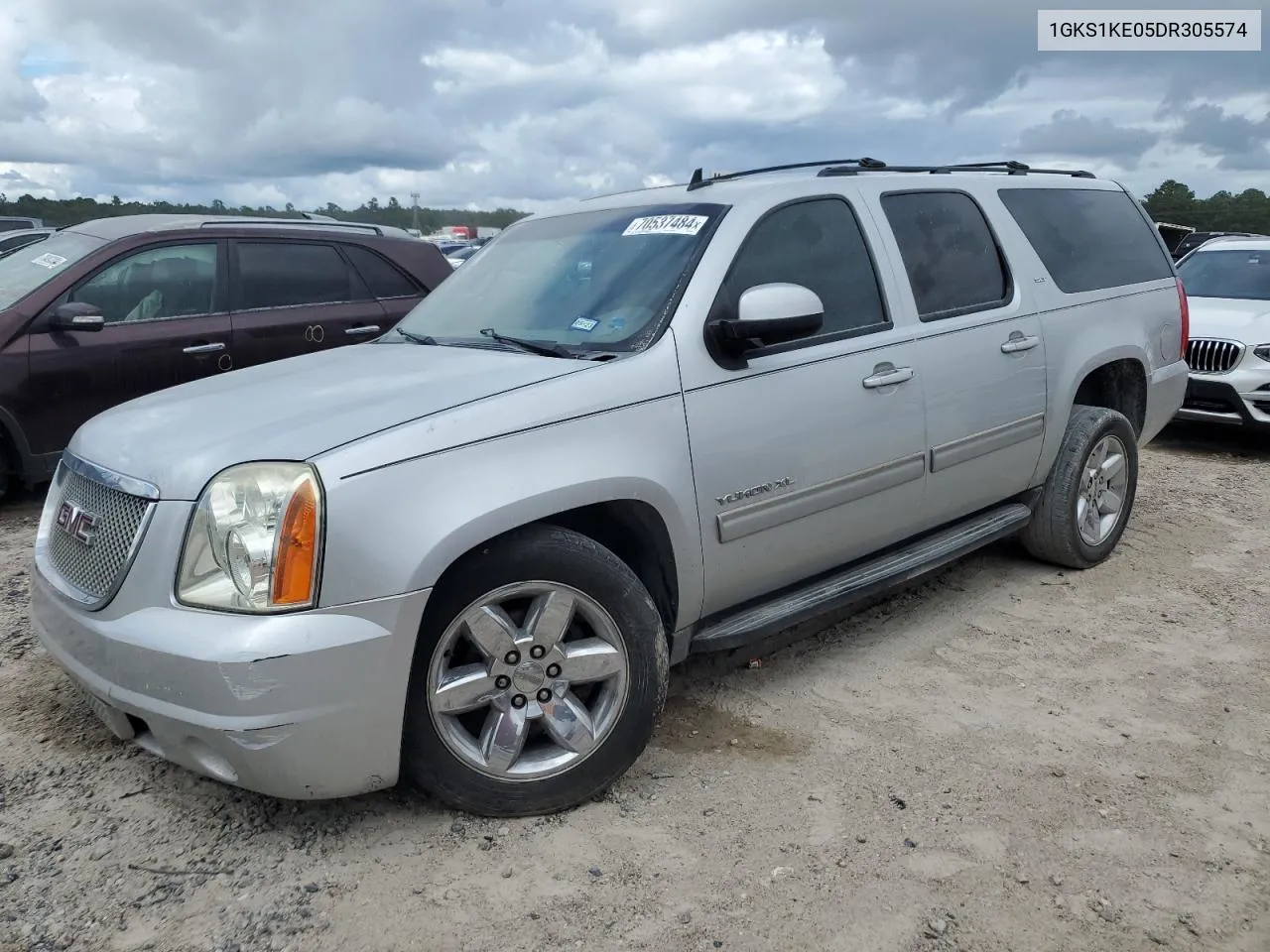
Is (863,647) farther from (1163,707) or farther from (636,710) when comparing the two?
(636,710)

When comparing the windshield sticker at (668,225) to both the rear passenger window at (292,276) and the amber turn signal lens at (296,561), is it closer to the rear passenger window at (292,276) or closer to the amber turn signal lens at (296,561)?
the amber turn signal lens at (296,561)

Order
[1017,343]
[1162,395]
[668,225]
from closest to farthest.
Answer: [668,225] → [1017,343] → [1162,395]

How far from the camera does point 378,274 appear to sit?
7160 millimetres

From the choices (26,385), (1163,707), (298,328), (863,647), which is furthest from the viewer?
(298,328)

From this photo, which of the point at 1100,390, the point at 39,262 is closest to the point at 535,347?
the point at 1100,390

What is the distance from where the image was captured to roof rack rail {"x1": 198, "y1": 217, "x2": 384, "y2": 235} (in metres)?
6.63

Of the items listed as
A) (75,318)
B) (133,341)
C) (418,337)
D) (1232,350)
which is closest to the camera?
(418,337)

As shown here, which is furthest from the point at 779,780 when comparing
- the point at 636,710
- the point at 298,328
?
the point at 298,328

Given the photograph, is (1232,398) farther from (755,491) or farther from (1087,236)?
(755,491)

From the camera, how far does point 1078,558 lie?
4910 mm

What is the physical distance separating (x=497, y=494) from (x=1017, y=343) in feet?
8.64

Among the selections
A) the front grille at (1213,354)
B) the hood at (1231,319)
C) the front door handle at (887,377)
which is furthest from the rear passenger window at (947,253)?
Answer: the hood at (1231,319)

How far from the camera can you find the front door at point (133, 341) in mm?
5883

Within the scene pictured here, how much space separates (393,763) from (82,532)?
1085 mm
